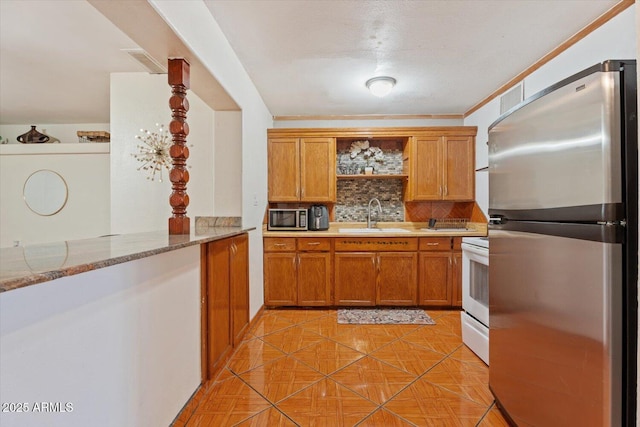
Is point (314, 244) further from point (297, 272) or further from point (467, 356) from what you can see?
point (467, 356)

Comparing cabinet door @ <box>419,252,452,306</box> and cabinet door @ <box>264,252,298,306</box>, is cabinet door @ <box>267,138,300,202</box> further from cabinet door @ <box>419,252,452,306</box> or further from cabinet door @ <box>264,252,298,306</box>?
cabinet door @ <box>419,252,452,306</box>

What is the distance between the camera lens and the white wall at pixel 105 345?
75 cm

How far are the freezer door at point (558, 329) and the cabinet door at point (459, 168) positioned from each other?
2268mm

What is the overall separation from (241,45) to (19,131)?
4.49 m

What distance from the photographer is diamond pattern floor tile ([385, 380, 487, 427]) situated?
1.59 metres

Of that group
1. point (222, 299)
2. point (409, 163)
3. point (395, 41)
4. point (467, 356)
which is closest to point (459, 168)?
point (409, 163)

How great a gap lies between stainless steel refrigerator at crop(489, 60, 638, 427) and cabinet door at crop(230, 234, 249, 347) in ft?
6.06

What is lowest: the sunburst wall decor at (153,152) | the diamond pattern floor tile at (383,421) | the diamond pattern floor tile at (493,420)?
the diamond pattern floor tile at (493,420)

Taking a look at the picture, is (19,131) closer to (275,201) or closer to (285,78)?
(275,201)

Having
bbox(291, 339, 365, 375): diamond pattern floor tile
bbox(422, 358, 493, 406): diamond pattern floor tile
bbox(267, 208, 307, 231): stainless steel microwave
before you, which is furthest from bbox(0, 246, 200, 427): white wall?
bbox(267, 208, 307, 231): stainless steel microwave

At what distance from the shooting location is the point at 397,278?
3410mm

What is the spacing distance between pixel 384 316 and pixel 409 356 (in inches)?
35.1

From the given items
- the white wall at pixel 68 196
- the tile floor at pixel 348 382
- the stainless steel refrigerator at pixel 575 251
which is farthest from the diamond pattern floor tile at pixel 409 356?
the white wall at pixel 68 196

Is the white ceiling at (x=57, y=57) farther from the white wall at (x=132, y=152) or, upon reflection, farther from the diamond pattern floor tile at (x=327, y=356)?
the diamond pattern floor tile at (x=327, y=356)
